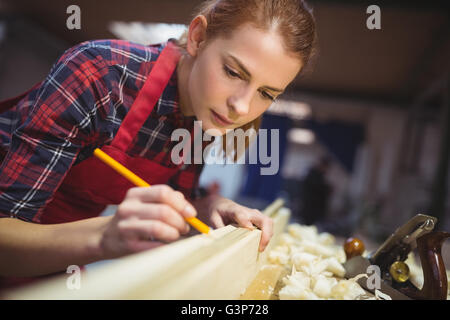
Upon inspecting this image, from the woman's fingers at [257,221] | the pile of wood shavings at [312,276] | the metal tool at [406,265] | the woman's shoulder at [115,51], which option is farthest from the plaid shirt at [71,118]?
the metal tool at [406,265]

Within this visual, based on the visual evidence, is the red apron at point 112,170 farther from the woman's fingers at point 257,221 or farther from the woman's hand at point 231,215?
the woman's fingers at point 257,221

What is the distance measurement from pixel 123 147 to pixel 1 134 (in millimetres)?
308

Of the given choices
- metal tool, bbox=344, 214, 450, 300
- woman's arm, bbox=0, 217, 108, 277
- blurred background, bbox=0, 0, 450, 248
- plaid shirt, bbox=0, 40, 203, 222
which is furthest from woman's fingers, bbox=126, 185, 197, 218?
blurred background, bbox=0, 0, 450, 248

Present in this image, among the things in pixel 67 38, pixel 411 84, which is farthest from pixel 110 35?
pixel 411 84

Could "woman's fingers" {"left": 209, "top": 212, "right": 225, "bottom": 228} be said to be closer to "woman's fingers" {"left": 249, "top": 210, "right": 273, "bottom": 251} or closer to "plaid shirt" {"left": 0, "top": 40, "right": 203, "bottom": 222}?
"woman's fingers" {"left": 249, "top": 210, "right": 273, "bottom": 251}

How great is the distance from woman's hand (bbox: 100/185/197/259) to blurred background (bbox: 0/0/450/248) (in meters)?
2.91

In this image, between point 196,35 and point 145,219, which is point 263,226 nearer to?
point 145,219

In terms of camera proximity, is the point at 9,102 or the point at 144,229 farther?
the point at 9,102

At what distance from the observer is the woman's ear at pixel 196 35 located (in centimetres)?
93

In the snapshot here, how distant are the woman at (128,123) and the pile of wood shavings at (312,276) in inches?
5.2

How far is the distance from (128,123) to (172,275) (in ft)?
1.79

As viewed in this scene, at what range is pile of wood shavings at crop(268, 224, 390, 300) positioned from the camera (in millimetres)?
720

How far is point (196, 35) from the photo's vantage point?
0.94m

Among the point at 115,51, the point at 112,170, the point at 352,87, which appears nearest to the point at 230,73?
the point at 115,51
